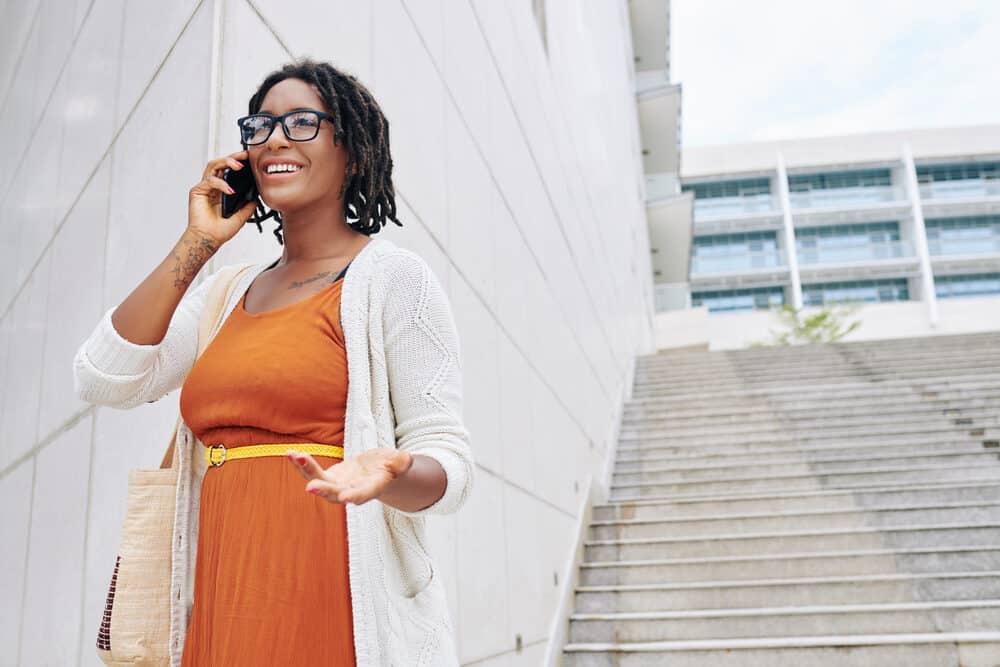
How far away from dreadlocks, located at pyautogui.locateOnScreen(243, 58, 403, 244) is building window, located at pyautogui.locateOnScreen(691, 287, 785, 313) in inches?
1526

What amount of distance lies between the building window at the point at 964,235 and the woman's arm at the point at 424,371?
4128cm

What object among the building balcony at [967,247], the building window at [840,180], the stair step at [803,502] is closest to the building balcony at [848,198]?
the building window at [840,180]

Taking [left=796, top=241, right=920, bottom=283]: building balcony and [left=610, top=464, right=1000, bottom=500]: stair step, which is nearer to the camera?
[left=610, top=464, right=1000, bottom=500]: stair step

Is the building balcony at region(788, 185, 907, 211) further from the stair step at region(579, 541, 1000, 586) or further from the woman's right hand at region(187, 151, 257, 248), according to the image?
the woman's right hand at region(187, 151, 257, 248)

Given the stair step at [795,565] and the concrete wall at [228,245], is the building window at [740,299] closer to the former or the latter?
the stair step at [795,565]

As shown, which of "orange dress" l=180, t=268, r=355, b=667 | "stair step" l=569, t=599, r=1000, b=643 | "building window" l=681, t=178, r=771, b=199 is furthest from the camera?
"building window" l=681, t=178, r=771, b=199

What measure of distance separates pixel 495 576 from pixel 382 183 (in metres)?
2.43

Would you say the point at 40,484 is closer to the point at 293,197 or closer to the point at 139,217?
the point at 139,217

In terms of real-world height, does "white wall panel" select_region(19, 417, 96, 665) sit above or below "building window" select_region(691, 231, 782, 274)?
below

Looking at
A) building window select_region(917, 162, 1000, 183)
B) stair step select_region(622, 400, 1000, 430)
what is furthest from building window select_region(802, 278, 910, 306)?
stair step select_region(622, 400, 1000, 430)

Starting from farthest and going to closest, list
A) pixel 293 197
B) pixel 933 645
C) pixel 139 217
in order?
1. pixel 933 645
2. pixel 139 217
3. pixel 293 197

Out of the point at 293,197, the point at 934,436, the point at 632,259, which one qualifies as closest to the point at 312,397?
the point at 293,197

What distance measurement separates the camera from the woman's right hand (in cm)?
134

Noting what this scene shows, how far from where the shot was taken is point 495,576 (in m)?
3.56
